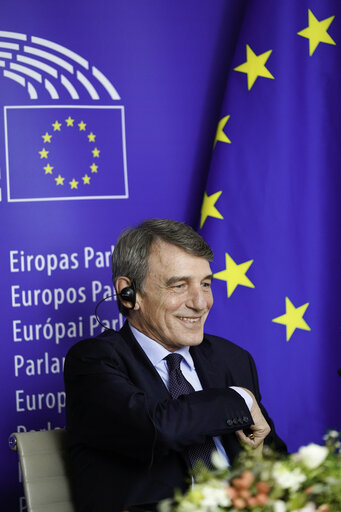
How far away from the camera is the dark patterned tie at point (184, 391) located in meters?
2.32

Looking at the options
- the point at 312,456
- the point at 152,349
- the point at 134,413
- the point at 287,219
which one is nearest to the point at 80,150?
the point at 287,219

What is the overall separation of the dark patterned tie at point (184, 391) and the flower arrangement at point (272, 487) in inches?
38.7

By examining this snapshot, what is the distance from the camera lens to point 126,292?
2527 mm

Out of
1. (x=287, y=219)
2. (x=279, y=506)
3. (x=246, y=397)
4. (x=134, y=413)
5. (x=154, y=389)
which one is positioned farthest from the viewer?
(x=287, y=219)

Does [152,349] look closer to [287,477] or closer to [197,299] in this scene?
[197,299]

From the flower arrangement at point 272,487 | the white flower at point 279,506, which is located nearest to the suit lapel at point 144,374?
the flower arrangement at point 272,487

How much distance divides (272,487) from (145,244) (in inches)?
54.6

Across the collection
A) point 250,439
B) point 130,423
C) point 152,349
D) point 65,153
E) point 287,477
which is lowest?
point 250,439

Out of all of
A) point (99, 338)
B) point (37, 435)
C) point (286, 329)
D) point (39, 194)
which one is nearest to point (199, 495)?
point (99, 338)

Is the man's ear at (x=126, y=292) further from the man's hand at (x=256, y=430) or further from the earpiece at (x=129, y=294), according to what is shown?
the man's hand at (x=256, y=430)

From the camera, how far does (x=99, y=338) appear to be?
2.49 metres

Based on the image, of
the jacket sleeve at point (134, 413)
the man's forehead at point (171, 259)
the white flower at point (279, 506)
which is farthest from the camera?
the man's forehead at point (171, 259)

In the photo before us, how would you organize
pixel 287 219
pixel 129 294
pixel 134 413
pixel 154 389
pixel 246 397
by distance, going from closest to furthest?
pixel 134 413 < pixel 246 397 < pixel 154 389 < pixel 129 294 < pixel 287 219

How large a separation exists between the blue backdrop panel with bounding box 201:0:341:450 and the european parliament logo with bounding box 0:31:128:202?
53cm
